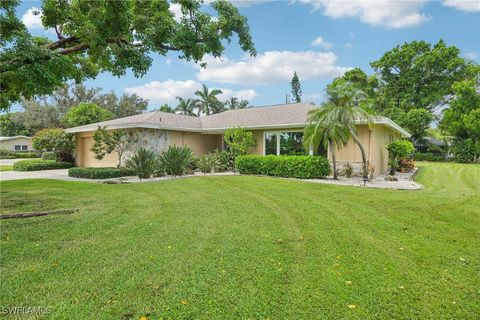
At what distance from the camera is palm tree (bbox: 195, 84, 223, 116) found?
47.3 metres

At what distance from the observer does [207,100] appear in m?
47.4

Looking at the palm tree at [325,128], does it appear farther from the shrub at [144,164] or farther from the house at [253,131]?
the shrub at [144,164]

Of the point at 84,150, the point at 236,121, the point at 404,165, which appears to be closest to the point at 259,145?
the point at 236,121

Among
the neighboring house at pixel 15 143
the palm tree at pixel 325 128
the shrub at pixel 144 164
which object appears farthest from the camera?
the neighboring house at pixel 15 143

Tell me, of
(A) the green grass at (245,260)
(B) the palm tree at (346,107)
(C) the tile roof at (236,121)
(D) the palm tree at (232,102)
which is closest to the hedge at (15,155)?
(C) the tile roof at (236,121)

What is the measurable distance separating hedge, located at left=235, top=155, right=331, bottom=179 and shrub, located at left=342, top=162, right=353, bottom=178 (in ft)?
3.98

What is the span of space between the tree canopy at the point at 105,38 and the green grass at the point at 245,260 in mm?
3147

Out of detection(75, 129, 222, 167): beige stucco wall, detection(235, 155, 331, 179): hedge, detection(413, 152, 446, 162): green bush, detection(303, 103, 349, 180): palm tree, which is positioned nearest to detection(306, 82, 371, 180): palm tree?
detection(303, 103, 349, 180): palm tree

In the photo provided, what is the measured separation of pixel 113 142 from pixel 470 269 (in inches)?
662

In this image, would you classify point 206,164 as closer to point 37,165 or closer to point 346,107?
point 346,107

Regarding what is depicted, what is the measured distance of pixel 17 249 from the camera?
4.73m

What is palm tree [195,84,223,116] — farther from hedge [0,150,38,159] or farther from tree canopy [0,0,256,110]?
tree canopy [0,0,256,110]

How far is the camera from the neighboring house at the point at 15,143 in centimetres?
4554

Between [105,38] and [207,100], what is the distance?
131 ft
